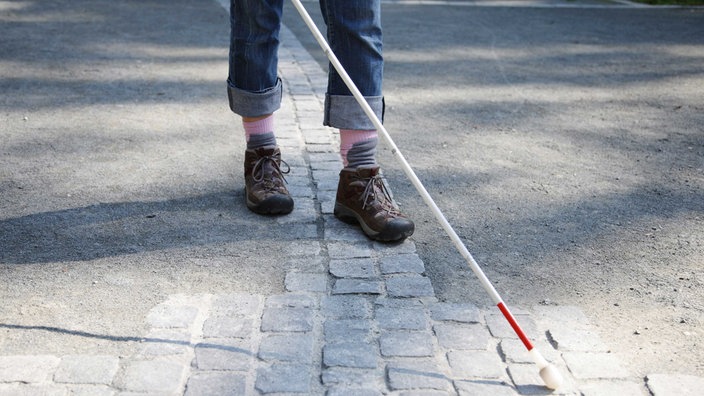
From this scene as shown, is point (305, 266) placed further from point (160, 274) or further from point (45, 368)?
point (45, 368)

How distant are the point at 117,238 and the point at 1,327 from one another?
2.37 ft

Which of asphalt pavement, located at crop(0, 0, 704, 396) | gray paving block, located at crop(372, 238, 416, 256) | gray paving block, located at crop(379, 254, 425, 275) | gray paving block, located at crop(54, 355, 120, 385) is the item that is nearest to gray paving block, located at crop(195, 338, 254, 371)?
asphalt pavement, located at crop(0, 0, 704, 396)

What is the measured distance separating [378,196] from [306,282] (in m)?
0.56

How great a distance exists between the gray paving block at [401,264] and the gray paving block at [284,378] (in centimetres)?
69

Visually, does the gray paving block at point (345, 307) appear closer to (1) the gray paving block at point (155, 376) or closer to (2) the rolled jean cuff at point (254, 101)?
(1) the gray paving block at point (155, 376)

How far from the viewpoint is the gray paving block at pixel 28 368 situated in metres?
2.31

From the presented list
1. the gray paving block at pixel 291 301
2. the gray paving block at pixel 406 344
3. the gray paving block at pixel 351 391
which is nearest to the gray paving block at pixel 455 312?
the gray paving block at pixel 406 344

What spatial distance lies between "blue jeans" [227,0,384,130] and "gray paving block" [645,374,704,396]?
Result: 1396 mm

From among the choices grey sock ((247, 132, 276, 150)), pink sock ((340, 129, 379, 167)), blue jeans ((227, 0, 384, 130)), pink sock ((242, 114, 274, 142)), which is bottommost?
grey sock ((247, 132, 276, 150))

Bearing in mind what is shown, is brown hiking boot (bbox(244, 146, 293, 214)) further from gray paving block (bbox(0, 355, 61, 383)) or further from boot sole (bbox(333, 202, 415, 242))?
gray paving block (bbox(0, 355, 61, 383))

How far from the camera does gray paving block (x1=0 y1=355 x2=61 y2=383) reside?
2314 mm

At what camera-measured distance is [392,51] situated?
22.5ft

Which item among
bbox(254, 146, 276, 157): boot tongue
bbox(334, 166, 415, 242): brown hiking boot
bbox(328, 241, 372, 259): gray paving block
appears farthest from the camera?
bbox(254, 146, 276, 157): boot tongue

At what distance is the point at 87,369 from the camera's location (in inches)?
93.5
